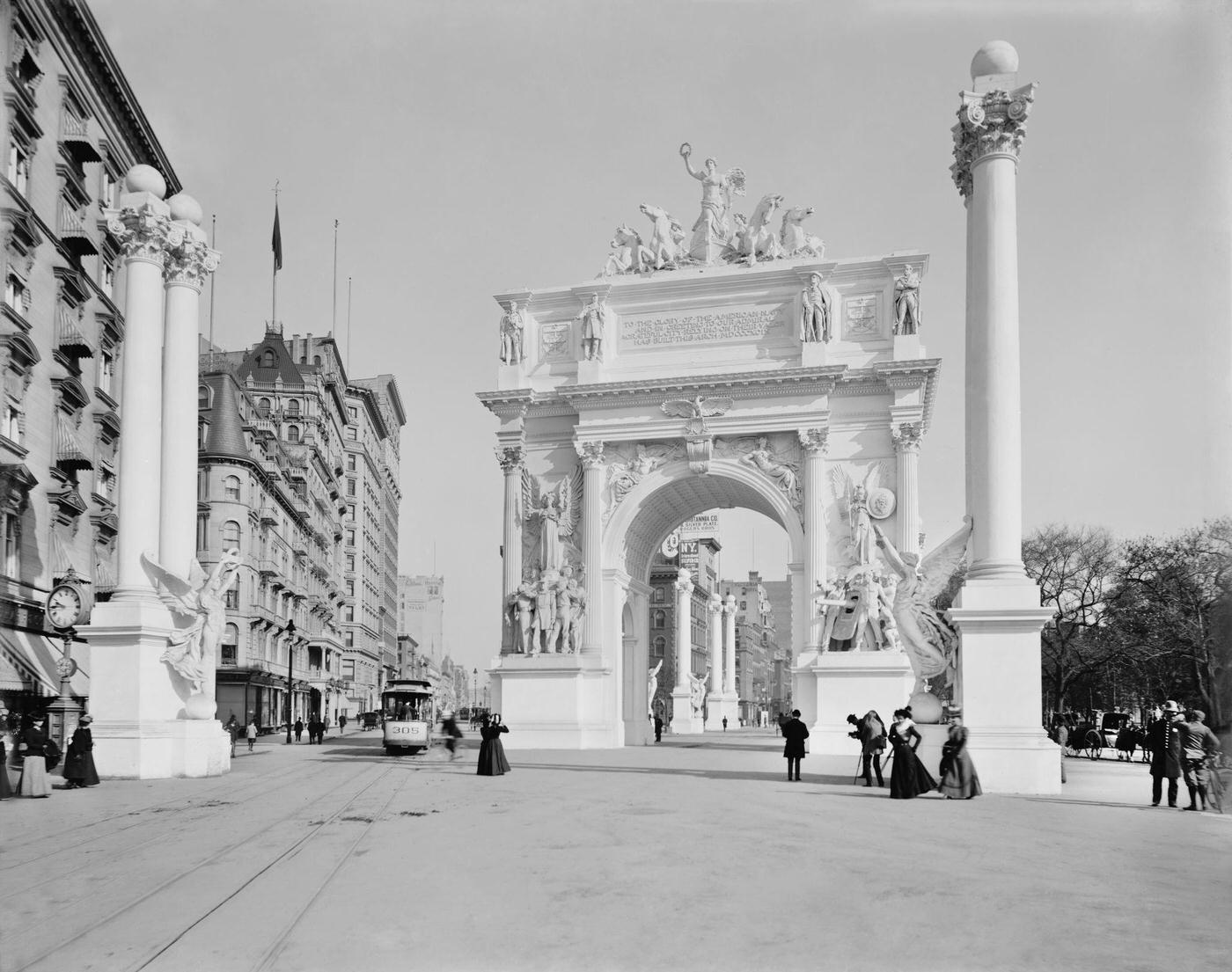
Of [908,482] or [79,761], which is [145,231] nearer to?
[79,761]

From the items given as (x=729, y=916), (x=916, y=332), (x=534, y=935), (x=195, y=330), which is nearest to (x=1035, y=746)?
(x=729, y=916)

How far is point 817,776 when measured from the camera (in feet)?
82.9

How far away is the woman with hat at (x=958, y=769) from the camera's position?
18.9 meters

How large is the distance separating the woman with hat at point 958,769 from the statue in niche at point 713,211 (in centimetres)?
2463

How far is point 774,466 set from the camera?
1551 inches

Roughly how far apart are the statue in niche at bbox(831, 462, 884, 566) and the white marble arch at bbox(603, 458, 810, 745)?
63.1 inches

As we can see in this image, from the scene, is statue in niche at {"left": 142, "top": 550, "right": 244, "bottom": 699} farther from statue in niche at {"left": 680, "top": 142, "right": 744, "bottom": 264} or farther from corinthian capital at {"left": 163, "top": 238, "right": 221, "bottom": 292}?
statue in niche at {"left": 680, "top": 142, "right": 744, "bottom": 264}

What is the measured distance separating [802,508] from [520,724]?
35.7 feet

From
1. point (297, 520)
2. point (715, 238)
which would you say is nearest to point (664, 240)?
point (715, 238)

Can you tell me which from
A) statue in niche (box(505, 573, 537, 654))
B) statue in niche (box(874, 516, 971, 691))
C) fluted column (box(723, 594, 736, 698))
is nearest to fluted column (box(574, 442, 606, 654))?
statue in niche (box(505, 573, 537, 654))

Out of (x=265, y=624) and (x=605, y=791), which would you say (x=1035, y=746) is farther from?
(x=265, y=624)

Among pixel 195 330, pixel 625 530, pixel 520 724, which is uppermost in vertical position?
pixel 195 330

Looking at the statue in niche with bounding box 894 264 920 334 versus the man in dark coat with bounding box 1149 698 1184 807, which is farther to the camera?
the statue in niche with bounding box 894 264 920 334

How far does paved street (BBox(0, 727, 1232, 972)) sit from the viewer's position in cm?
820
